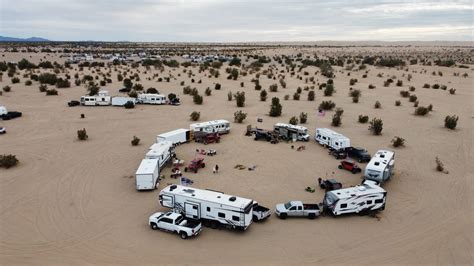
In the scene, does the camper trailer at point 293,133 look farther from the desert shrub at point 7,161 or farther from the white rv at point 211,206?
the desert shrub at point 7,161

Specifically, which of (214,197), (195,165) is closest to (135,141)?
(195,165)

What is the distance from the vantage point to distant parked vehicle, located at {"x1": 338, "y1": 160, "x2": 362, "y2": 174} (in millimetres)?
25156

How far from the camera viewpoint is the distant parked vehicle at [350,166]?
25.2 meters

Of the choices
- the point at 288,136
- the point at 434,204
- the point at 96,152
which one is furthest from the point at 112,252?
the point at 288,136

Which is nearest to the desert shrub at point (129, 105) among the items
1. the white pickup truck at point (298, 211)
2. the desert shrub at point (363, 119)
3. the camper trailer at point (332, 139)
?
the camper trailer at point (332, 139)

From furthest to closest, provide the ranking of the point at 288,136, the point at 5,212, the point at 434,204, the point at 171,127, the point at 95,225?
1. the point at 171,127
2. the point at 288,136
3. the point at 434,204
4. the point at 5,212
5. the point at 95,225

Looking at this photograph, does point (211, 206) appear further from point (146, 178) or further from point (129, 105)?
point (129, 105)

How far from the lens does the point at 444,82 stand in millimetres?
66125

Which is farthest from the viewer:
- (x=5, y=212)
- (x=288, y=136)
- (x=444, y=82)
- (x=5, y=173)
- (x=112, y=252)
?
(x=444, y=82)

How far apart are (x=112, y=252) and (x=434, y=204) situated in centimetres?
1672

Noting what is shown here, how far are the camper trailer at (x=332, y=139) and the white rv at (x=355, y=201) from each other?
896 cm

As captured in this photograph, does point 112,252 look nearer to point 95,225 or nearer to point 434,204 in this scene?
point 95,225

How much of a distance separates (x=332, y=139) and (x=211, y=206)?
48.1 feet

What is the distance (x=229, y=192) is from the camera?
→ 72.0 feet
